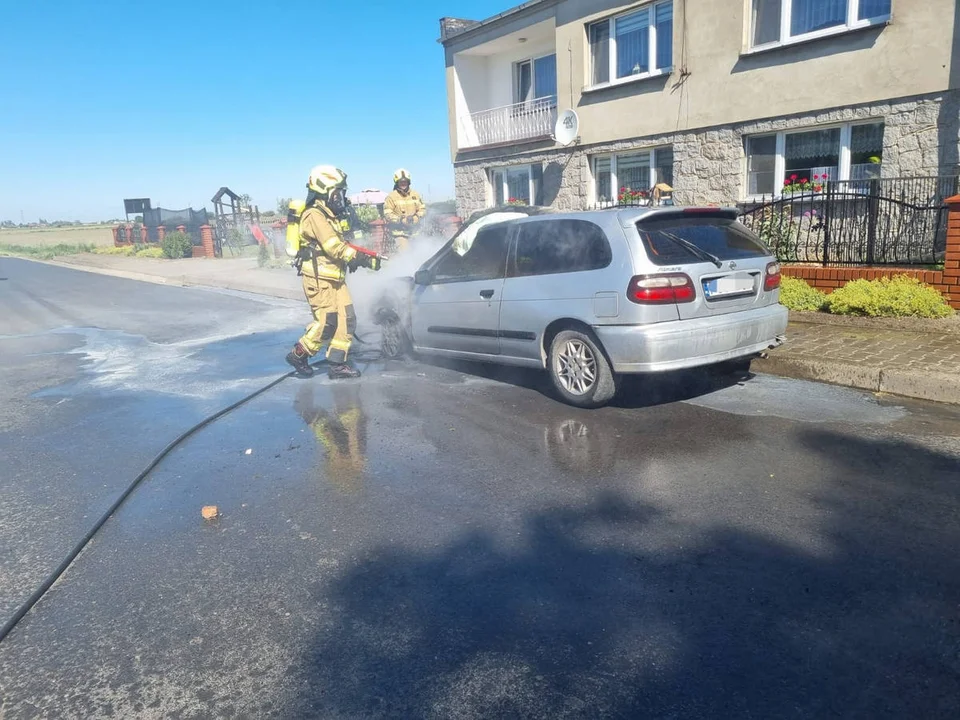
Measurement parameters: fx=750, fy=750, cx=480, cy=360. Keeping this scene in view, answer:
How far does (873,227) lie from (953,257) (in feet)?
6.43

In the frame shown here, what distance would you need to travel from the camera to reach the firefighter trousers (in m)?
7.62

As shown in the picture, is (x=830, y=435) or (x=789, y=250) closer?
(x=830, y=435)

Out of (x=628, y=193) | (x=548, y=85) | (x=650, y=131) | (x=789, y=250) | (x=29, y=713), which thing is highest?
(x=548, y=85)

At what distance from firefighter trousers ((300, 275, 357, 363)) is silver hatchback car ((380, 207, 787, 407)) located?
1455 millimetres

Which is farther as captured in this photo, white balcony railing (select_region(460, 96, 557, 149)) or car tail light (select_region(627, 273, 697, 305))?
white balcony railing (select_region(460, 96, 557, 149))

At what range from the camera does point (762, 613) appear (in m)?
3.05

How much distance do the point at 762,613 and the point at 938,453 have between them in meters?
2.49

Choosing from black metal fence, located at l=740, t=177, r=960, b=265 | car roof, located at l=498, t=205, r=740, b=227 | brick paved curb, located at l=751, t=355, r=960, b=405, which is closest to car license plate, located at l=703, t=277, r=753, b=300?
car roof, located at l=498, t=205, r=740, b=227

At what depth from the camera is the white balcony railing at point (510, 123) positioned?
717 inches

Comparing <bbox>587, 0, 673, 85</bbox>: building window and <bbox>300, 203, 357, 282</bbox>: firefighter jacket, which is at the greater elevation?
<bbox>587, 0, 673, 85</bbox>: building window

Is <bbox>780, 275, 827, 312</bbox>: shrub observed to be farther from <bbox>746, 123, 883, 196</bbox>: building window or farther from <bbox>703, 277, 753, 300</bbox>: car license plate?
<bbox>746, 123, 883, 196</bbox>: building window

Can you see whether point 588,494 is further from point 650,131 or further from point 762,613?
point 650,131

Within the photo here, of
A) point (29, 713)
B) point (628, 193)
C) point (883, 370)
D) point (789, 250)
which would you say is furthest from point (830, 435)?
point (628, 193)

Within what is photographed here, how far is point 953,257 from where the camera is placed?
7840 millimetres
